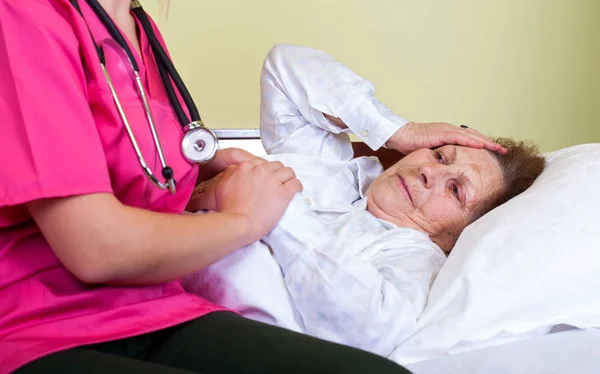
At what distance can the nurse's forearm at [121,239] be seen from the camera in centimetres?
68

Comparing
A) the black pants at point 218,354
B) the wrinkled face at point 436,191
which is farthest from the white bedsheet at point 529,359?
the wrinkled face at point 436,191

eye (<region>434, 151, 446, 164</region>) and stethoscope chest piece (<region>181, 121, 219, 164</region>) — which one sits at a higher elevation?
stethoscope chest piece (<region>181, 121, 219, 164</region>)

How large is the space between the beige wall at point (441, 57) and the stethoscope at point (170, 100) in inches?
38.7

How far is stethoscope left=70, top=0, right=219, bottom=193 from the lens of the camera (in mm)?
767

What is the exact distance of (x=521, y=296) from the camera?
3.34 feet

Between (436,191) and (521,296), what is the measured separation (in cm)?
36

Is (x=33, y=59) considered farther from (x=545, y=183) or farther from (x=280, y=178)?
(x=545, y=183)

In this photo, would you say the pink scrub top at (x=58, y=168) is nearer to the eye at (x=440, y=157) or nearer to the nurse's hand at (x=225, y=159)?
the nurse's hand at (x=225, y=159)

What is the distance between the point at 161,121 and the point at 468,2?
4.97 ft

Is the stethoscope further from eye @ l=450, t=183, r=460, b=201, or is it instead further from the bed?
eye @ l=450, t=183, r=460, b=201

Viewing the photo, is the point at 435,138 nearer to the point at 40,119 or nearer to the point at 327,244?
the point at 327,244

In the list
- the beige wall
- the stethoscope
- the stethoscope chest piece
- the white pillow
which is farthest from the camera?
the beige wall

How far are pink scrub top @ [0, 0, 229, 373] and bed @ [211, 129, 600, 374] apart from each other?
373 millimetres

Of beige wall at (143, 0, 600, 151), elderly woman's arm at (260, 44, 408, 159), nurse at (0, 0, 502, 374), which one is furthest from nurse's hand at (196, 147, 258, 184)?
beige wall at (143, 0, 600, 151)
